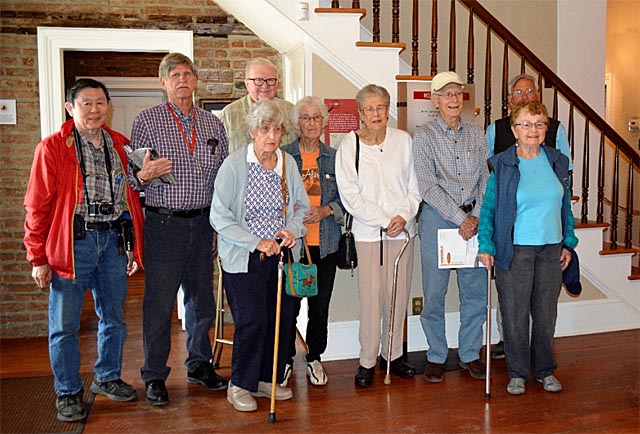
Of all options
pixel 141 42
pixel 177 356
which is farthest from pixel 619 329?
pixel 141 42

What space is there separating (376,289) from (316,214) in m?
0.56

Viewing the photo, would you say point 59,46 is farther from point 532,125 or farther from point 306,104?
point 532,125

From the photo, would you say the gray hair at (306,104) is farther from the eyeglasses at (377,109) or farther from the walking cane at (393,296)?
the walking cane at (393,296)

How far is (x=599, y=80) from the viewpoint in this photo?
6125 mm

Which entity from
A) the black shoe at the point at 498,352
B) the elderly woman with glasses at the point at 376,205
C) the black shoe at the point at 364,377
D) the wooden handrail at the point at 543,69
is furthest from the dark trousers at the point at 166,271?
the wooden handrail at the point at 543,69

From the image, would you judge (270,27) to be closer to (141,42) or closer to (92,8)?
(141,42)

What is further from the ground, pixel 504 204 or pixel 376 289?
pixel 504 204

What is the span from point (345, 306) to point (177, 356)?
Result: 1.16m

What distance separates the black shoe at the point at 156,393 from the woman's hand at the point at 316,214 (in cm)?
116

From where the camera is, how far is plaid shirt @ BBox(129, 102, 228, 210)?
3.23 metres

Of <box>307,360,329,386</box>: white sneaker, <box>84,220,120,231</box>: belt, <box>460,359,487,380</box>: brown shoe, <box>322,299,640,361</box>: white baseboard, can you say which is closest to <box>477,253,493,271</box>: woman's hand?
<box>460,359,487,380</box>: brown shoe

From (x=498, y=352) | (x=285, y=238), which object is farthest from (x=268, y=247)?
(x=498, y=352)

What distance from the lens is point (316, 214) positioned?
11.3ft

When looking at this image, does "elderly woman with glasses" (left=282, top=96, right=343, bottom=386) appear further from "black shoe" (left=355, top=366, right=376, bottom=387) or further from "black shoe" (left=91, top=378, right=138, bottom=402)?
"black shoe" (left=91, top=378, right=138, bottom=402)
